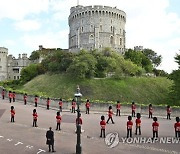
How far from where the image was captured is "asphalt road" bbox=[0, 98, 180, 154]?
14.9m

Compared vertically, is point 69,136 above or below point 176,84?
below

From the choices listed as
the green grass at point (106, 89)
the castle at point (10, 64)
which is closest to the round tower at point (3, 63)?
the castle at point (10, 64)

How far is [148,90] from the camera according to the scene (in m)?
54.2

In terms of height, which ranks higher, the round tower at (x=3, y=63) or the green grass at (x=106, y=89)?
the round tower at (x=3, y=63)

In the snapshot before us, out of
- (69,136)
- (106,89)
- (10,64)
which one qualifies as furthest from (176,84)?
(10,64)

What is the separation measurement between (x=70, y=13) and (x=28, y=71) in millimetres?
36914

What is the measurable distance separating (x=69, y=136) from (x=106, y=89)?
3357 cm

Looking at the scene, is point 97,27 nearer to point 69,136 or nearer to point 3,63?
point 3,63

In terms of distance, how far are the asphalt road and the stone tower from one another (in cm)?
6473

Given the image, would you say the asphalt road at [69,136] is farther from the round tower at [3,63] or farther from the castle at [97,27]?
the round tower at [3,63]

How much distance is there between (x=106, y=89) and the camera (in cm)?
5125

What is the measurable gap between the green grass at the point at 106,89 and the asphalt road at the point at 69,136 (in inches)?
951

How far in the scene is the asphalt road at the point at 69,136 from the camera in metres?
14.9

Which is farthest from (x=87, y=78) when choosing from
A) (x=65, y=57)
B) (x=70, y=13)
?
(x=70, y=13)
